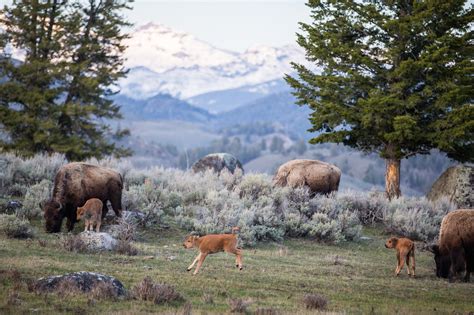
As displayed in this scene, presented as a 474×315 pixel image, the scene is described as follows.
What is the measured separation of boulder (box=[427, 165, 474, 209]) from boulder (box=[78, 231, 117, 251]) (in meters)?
16.4

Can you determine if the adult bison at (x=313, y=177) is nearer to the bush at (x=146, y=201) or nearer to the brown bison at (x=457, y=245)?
the bush at (x=146, y=201)

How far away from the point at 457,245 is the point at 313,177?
444 inches

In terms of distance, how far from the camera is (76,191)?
752 inches

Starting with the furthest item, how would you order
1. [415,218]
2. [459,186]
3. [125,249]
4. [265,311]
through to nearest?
[459,186]
[415,218]
[125,249]
[265,311]

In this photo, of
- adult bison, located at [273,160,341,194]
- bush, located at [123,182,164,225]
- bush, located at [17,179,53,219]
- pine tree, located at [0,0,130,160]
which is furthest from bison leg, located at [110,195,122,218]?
pine tree, located at [0,0,130,160]

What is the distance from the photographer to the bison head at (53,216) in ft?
60.2

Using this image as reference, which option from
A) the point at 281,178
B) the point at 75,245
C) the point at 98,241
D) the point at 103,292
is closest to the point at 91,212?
the point at 98,241

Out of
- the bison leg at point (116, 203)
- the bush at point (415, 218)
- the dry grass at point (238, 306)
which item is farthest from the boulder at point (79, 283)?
the bush at point (415, 218)

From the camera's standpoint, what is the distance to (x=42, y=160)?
26891 mm

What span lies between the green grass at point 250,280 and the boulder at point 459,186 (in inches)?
389

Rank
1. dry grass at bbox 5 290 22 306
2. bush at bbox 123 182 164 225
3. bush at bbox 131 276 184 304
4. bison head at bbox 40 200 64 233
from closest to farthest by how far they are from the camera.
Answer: dry grass at bbox 5 290 22 306, bush at bbox 131 276 184 304, bison head at bbox 40 200 64 233, bush at bbox 123 182 164 225

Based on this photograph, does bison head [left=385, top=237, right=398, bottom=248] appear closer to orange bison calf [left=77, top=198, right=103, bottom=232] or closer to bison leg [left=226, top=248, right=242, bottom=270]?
bison leg [left=226, top=248, right=242, bottom=270]

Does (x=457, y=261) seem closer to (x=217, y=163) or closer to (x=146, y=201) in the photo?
(x=146, y=201)

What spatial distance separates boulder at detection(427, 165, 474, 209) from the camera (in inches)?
1098
